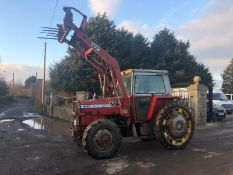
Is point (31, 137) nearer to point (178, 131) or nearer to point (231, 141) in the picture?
point (178, 131)

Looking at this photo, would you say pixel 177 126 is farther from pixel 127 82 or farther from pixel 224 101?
pixel 224 101

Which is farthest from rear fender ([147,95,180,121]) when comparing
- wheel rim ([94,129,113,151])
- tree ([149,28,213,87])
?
tree ([149,28,213,87])

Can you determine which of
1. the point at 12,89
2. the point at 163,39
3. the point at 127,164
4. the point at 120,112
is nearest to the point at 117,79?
the point at 120,112

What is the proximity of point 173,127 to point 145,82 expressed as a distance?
1642 millimetres

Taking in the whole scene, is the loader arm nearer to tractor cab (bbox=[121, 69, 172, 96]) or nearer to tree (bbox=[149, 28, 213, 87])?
tractor cab (bbox=[121, 69, 172, 96])

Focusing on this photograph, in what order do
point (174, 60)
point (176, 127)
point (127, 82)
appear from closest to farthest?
point (176, 127) < point (127, 82) < point (174, 60)

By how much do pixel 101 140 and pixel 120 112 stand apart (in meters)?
1.29

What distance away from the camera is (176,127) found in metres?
11.4

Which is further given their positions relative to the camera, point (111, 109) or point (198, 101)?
point (198, 101)

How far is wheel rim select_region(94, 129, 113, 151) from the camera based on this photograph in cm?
1027

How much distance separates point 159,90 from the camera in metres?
12.0

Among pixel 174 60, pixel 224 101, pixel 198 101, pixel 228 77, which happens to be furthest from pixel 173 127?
pixel 228 77

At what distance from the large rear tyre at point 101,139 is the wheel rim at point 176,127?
5.44 feet

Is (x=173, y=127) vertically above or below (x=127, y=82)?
below
